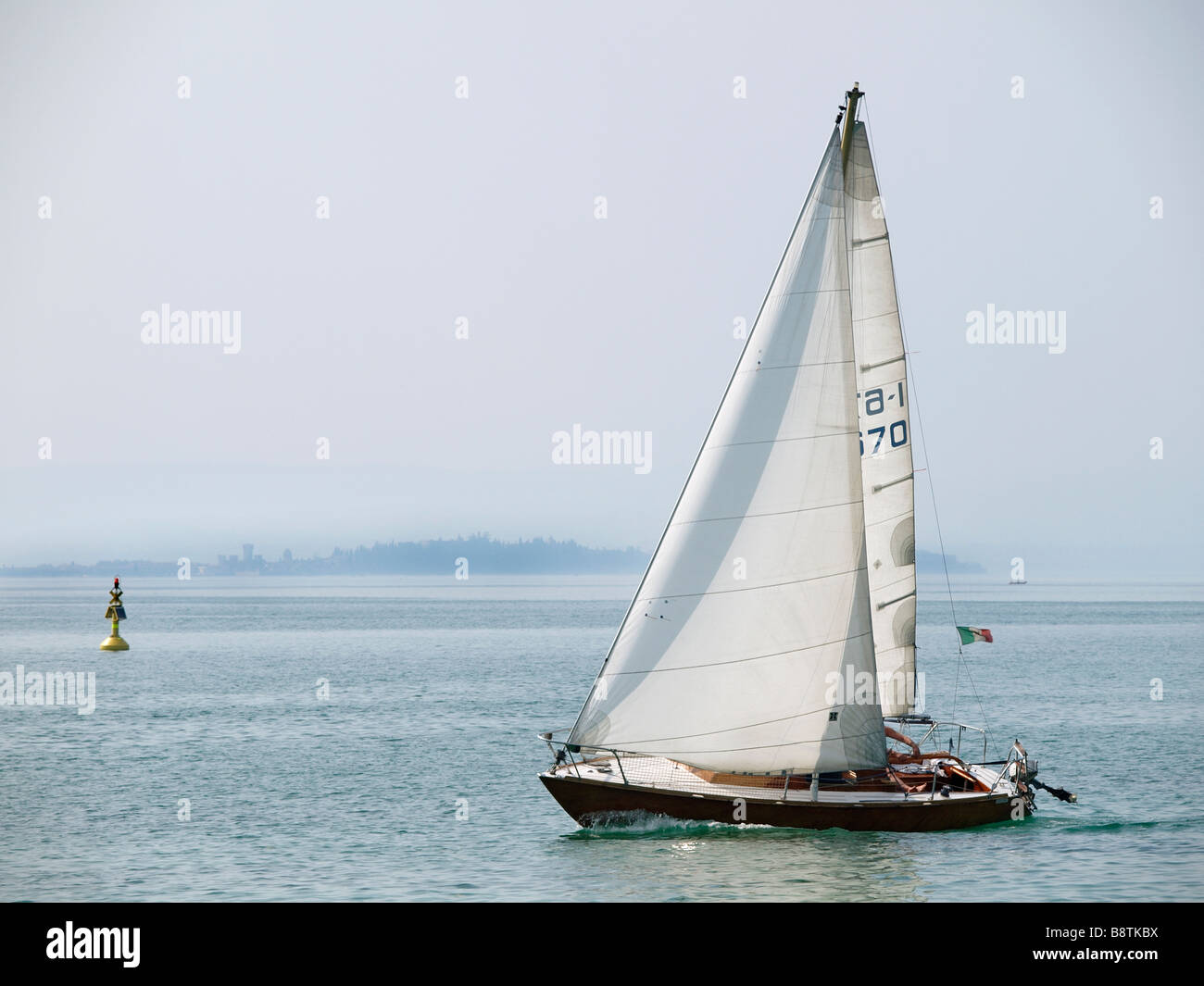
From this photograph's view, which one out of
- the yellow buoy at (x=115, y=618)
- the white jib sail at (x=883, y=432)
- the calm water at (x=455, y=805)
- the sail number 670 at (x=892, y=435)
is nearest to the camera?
the calm water at (x=455, y=805)

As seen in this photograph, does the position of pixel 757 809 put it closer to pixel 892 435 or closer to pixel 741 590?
pixel 741 590

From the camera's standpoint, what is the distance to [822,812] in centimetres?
2658

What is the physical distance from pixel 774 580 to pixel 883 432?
5396mm

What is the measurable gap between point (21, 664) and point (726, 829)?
260 ft

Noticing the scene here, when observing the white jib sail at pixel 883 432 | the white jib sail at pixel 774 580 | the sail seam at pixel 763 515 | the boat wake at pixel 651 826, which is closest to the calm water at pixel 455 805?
the boat wake at pixel 651 826

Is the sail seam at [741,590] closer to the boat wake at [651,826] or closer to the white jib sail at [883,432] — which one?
the white jib sail at [883,432]

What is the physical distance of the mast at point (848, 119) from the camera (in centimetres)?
2752

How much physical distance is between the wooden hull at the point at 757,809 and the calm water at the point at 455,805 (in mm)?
539

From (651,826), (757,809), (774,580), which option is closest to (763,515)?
(774,580)

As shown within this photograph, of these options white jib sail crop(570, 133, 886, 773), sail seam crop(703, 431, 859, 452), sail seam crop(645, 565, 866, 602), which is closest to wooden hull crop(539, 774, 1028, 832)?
white jib sail crop(570, 133, 886, 773)

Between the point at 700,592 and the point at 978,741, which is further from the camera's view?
the point at 978,741
